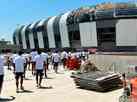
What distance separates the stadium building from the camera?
69625 mm

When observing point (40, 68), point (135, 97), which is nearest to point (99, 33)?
point (40, 68)

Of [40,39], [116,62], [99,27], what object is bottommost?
[40,39]

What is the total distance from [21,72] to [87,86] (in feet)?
9.06

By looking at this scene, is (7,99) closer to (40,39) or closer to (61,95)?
(61,95)

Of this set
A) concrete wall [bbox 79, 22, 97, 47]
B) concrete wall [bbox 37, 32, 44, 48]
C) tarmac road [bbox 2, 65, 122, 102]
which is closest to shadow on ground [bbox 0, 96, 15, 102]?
tarmac road [bbox 2, 65, 122, 102]

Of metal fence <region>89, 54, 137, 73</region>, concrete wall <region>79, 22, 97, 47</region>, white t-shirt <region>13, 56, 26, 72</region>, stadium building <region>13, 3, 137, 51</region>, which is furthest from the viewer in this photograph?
concrete wall <region>79, 22, 97, 47</region>

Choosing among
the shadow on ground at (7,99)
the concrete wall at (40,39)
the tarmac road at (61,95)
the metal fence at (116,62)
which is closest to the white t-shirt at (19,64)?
the tarmac road at (61,95)

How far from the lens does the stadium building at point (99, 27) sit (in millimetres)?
69625

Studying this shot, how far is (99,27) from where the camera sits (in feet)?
240

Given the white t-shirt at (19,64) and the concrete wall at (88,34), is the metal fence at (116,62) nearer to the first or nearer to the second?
the white t-shirt at (19,64)

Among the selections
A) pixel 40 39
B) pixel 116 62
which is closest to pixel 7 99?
pixel 116 62

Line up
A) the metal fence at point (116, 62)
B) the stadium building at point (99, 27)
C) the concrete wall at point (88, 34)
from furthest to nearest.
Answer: the concrete wall at point (88, 34), the stadium building at point (99, 27), the metal fence at point (116, 62)

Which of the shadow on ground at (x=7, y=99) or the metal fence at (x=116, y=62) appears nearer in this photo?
the shadow on ground at (x=7, y=99)

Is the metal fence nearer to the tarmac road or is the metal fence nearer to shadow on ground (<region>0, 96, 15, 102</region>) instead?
the tarmac road
